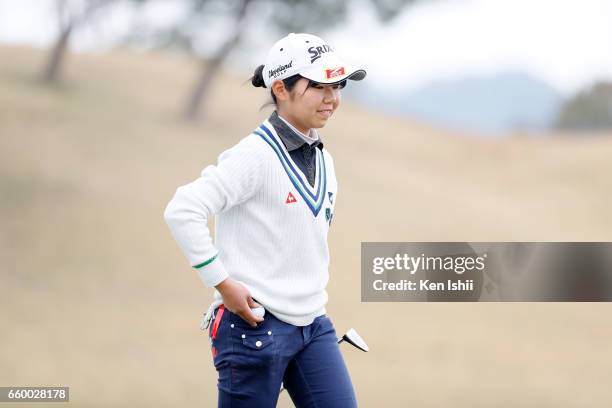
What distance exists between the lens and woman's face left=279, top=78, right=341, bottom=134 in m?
3.23

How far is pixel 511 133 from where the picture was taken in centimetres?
2298

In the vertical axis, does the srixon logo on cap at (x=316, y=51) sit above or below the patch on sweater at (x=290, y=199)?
above

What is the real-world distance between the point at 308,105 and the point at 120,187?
34.1ft

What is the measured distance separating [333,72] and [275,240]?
22.0 inches

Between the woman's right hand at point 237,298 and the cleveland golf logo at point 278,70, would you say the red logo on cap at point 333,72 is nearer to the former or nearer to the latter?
the cleveland golf logo at point 278,70

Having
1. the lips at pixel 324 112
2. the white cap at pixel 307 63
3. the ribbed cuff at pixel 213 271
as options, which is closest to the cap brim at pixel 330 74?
the white cap at pixel 307 63

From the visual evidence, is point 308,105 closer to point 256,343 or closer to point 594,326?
point 256,343

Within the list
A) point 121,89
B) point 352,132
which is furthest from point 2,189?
point 352,132

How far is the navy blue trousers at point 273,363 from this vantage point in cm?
318

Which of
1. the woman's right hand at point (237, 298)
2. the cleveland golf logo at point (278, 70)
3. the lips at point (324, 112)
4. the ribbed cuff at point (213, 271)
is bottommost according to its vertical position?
the woman's right hand at point (237, 298)

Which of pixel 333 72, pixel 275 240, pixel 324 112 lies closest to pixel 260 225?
pixel 275 240

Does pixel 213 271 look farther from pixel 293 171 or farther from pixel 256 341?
pixel 293 171

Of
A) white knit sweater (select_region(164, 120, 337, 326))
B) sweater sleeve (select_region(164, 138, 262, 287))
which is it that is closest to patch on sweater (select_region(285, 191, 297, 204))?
white knit sweater (select_region(164, 120, 337, 326))

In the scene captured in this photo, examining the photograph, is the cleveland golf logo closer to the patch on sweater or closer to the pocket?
the patch on sweater
